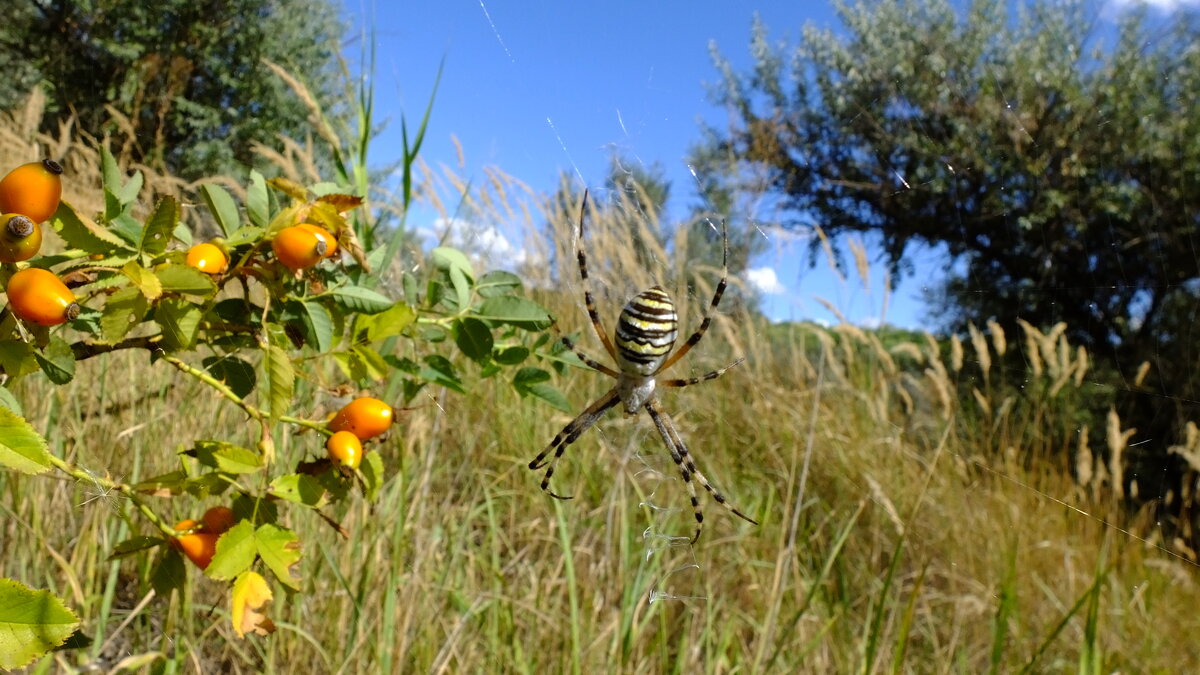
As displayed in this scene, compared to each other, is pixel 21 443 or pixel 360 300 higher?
pixel 360 300

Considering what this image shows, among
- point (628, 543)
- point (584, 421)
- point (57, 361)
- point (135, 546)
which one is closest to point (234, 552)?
point (135, 546)

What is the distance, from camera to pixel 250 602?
0.81 metres

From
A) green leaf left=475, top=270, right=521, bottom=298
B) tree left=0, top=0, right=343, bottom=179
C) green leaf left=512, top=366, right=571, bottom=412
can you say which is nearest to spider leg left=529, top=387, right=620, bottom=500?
green leaf left=512, top=366, right=571, bottom=412

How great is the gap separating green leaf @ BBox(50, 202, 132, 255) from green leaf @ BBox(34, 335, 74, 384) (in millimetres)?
89

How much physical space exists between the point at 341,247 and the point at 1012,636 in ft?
10.6

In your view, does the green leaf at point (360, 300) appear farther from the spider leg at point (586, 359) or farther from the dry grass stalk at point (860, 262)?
the dry grass stalk at point (860, 262)

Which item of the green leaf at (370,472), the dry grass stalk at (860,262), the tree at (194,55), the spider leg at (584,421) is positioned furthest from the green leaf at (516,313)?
the tree at (194,55)

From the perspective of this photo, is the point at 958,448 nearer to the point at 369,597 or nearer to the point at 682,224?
the point at 682,224

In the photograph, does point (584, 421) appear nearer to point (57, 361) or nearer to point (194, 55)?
point (57, 361)

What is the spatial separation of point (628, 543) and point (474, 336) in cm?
152

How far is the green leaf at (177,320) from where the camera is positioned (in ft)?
2.42

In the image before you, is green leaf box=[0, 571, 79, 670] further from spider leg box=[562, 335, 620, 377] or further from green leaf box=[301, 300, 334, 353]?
spider leg box=[562, 335, 620, 377]

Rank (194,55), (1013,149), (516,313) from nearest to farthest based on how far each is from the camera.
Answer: (516,313) < (1013,149) < (194,55)

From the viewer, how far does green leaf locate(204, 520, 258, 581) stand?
78 centimetres
